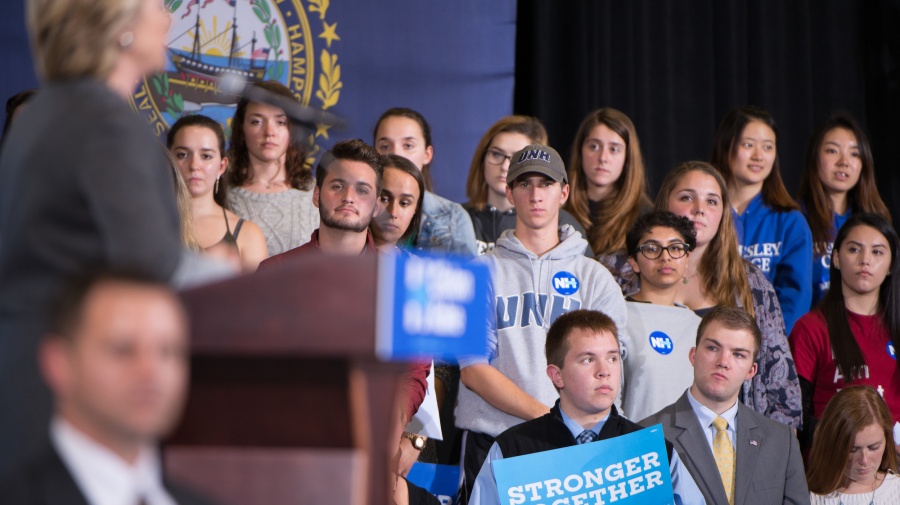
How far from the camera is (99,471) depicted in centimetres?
109

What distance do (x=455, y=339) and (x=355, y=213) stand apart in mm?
2288

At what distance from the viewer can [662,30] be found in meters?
5.76

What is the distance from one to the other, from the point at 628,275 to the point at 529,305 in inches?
24.2

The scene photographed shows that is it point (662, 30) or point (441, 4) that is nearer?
point (441, 4)

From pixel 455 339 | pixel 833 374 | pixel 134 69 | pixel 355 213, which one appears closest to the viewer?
pixel 455 339

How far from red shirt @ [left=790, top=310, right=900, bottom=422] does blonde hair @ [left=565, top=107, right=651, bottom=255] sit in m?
0.80

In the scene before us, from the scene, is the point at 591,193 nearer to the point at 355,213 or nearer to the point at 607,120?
the point at 607,120

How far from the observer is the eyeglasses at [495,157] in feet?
14.7

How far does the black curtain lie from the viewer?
5465 millimetres

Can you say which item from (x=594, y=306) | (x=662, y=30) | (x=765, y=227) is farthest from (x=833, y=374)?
(x=662, y=30)

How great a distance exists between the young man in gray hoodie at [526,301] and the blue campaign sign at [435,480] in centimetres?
15

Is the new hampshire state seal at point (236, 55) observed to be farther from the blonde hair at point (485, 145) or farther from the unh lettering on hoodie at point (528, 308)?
the unh lettering on hoodie at point (528, 308)

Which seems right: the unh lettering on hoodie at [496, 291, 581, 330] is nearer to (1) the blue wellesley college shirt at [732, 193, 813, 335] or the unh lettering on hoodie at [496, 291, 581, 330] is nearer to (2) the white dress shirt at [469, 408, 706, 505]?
(2) the white dress shirt at [469, 408, 706, 505]

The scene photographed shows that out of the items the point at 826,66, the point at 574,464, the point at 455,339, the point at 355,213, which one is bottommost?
the point at 574,464
